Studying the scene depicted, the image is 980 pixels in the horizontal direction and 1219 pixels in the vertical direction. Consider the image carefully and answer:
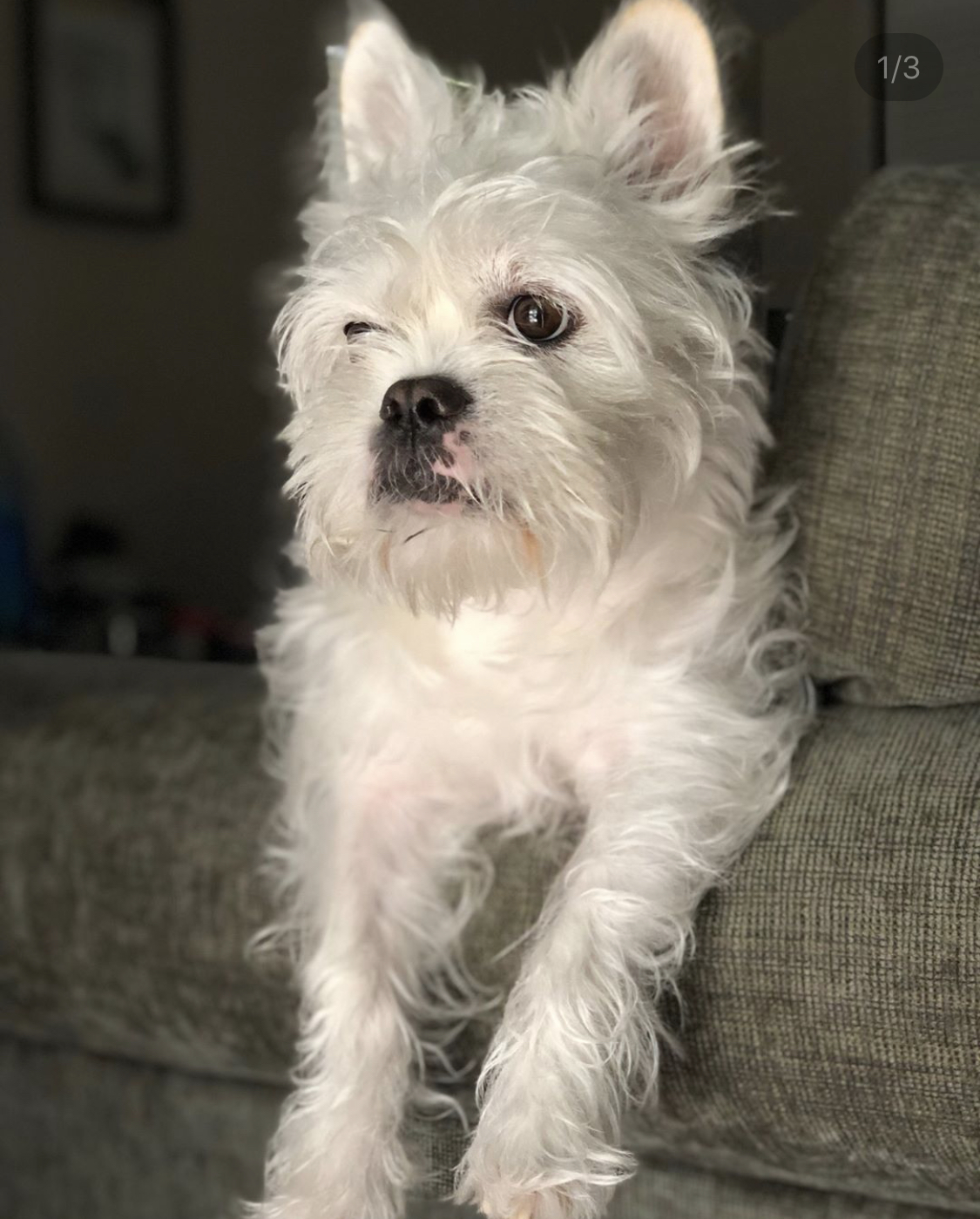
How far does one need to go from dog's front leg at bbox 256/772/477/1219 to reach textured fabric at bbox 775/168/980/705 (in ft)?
1.37

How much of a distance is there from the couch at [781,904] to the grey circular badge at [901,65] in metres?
0.10

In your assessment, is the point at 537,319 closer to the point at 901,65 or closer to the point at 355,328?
the point at 355,328

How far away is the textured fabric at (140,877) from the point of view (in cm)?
130

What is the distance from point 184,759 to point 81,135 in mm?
2089

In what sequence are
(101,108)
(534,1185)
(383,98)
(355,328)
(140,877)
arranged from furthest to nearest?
1. (101,108)
2. (140,877)
3. (383,98)
4. (355,328)
5. (534,1185)

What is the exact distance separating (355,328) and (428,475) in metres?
0.20

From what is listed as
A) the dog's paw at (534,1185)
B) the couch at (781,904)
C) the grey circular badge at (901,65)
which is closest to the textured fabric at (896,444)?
the couch at (781,904)

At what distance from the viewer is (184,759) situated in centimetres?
141

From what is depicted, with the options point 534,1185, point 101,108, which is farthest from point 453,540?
point 101,108

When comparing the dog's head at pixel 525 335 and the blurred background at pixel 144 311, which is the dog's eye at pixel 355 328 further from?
the blurred background at pixel 144 311

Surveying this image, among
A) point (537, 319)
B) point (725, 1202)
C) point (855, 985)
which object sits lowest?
point (725, 1202)

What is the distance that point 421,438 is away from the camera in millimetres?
966

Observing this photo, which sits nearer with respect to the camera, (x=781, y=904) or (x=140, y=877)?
(x=781, y=904)

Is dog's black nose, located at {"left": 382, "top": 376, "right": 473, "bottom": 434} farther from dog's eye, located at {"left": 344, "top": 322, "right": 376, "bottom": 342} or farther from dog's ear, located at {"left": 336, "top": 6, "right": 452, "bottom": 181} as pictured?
dog's ear, located at {"left": 336, "top": 6, "right": 452, "bottom": 181}
